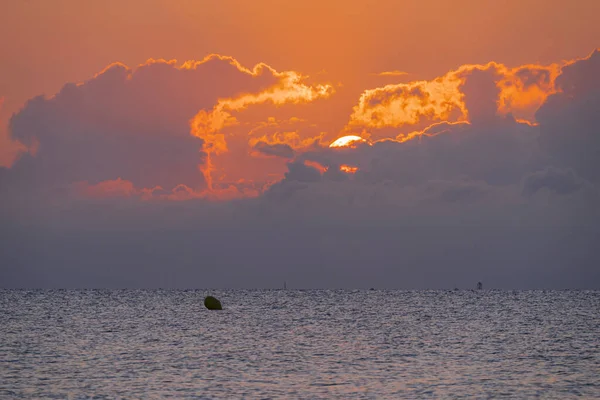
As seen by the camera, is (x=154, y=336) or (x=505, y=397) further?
(x=154, y=336)

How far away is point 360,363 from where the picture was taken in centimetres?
6712

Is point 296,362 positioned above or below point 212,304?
above

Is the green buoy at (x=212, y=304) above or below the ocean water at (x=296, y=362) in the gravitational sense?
below

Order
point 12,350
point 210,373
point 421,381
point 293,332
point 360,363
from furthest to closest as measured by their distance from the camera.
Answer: point 293,332 → point 12,350 → point 360,363 → point 210,373 → point 421,381

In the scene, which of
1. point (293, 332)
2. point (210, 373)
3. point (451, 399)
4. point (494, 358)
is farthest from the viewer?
point (293, 332)

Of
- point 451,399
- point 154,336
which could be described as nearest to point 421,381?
point 451,399

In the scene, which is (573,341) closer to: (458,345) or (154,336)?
(458,345)

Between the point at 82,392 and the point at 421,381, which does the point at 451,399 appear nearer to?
the point at 421,381

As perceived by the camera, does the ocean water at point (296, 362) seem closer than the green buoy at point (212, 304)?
Yes

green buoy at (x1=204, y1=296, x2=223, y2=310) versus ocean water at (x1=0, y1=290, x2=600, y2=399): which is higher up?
ocean water at (x1=0, y1=290, x2=600, y2=399)

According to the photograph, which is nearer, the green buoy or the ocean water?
the ocean water

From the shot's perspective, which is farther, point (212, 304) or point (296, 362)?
point (212, 304)

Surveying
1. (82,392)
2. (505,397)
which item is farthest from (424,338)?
(82,392)

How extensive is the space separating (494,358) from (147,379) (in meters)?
33.7
